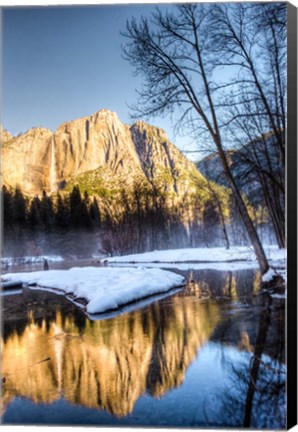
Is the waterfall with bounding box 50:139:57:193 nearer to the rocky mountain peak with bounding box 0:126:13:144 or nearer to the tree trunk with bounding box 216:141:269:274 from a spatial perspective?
the rocky mountain peak with bounding box 0:126:13:144

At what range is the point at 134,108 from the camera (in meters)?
5.05

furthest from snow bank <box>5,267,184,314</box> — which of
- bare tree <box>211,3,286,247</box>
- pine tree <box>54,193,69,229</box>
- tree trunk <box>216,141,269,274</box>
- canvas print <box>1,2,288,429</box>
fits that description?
bare tree <box>211,3,286,247</box>

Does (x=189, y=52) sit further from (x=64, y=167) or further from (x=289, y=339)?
(x=289, y=339)

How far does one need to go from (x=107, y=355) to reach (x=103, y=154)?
1.93 m

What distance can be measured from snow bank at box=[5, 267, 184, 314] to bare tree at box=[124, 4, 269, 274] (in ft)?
3.16

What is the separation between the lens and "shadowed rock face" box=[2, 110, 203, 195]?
5070mm

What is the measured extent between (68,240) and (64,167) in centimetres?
75

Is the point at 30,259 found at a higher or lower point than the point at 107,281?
higher

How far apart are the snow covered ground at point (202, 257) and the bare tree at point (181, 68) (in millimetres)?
121

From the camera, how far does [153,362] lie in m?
4.64

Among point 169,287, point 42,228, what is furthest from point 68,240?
point 169,287

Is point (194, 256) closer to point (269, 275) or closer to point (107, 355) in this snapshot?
point (269, 275)

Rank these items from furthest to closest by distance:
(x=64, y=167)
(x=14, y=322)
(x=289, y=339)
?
(x=64, y=167) < (x=14, y=322) < (x=289, y=339)

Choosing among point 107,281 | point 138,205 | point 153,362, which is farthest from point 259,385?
point 138,205
